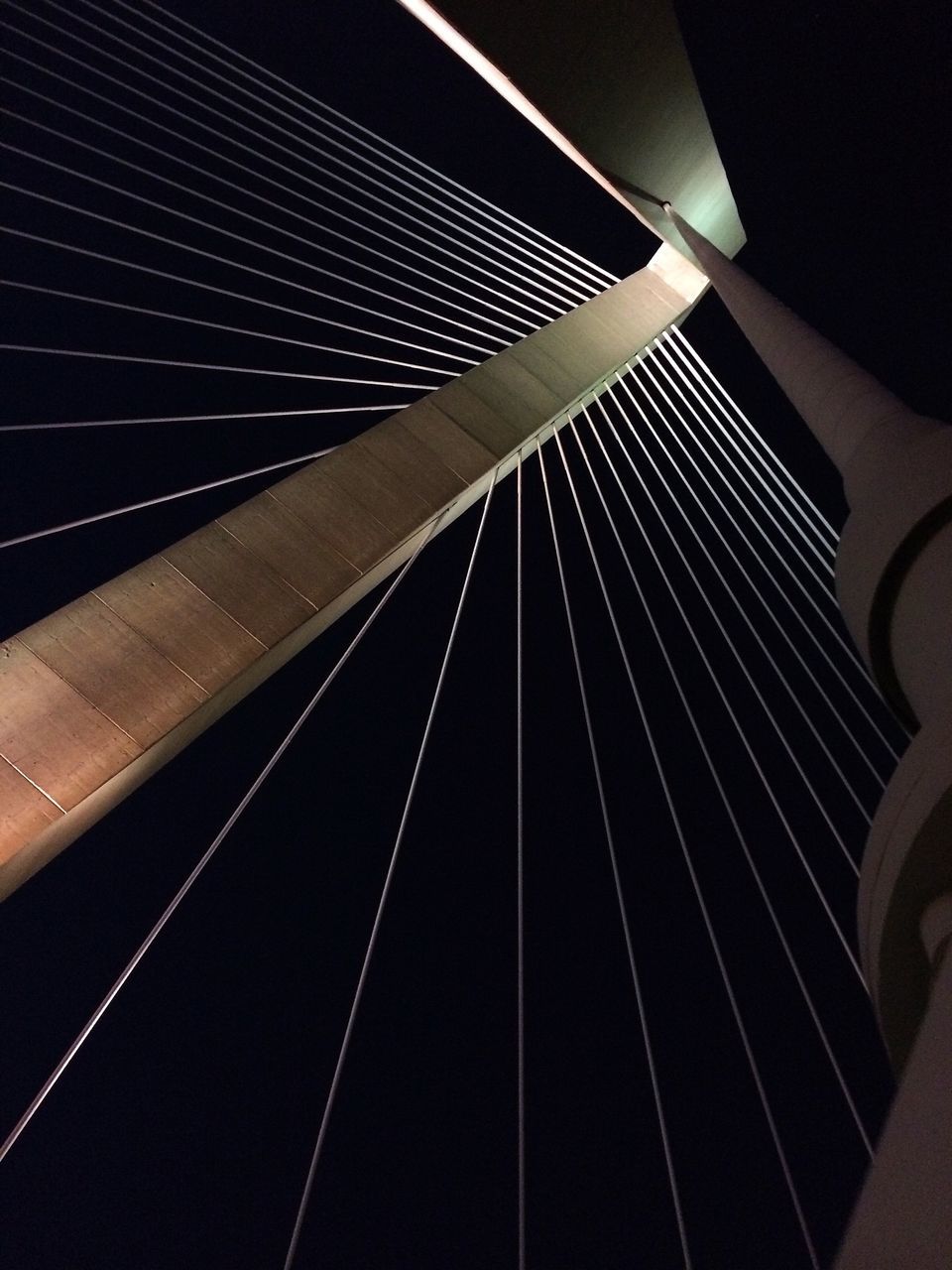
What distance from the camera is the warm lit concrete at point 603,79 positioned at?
20.8 ft

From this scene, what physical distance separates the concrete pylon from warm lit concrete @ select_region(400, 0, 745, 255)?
4440 mm

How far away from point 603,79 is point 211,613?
17.4ft

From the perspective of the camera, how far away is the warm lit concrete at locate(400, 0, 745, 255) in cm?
635

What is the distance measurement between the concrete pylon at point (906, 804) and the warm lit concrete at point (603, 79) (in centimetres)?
444

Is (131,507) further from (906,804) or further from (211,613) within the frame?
(906,804)

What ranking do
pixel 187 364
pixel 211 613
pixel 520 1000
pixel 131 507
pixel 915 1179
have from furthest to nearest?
pixel 187 364
pixel 211 613
pixel 131 507
pixel 520 1000
pixel 915 1179

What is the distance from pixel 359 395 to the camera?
16.6m

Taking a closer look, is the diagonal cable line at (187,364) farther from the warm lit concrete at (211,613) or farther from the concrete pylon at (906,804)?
the concrete pylon at (906,804)

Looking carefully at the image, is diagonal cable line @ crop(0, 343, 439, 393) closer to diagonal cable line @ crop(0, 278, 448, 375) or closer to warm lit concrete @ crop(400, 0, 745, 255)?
diagonal cable line @ crop(0, 278, 448, 375)

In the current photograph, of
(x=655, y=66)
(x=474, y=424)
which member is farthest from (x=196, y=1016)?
(x=655, y=66)

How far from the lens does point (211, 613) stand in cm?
436

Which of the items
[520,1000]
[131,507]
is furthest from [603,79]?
[520,1000]

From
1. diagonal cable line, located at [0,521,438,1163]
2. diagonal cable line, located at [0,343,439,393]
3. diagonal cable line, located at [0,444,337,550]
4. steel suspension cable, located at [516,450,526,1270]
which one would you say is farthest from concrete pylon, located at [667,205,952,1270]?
diagonal cable line, located at [0,343,439,393]

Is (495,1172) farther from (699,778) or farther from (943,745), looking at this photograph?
(943,745)
